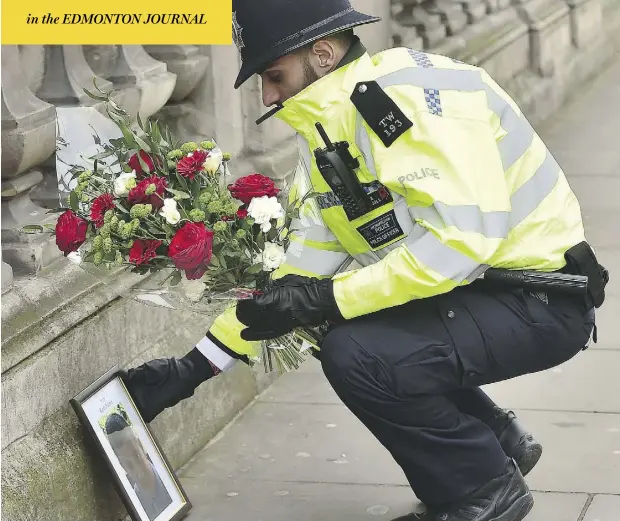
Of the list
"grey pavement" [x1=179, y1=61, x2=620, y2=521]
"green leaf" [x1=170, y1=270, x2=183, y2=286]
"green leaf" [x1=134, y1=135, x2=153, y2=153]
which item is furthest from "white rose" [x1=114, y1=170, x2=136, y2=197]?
"grey pavement" [x1=179, y1=61, x2=620, y2=521]

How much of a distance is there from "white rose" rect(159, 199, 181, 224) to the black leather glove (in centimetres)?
37

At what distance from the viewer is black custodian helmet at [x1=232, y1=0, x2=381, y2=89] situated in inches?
133

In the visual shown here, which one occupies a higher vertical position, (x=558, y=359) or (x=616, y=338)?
(x=558, y=359)

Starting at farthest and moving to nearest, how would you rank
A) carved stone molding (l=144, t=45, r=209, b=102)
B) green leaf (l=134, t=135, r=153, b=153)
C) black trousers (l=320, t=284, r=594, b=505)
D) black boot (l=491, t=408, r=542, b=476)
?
carved stone molding (l=144, t=45, r=209, b=102)
black boot (l=491, t=408, r=542, b=476)
black trousers (l=320, t=284, r=594, b=505)
green leaf (l=134, t=135, r=153, b=153)

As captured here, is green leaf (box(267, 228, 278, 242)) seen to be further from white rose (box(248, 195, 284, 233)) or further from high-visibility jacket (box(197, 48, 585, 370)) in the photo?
high-visibility jacket (box(197, 48, 585, 370))

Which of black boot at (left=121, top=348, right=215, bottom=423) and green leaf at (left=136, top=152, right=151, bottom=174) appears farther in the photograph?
black boot at (left=121, top=348, right=215, bottom=423)

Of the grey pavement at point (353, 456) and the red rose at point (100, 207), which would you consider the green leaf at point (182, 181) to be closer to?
the red rose at point (100, 207)

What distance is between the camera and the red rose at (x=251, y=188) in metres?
3.30

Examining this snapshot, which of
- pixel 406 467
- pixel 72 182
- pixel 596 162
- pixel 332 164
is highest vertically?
pixel 72 182

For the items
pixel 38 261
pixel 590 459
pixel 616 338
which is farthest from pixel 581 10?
pixel 38 261

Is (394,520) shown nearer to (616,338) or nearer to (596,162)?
(616,338)

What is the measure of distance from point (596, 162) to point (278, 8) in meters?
5.99

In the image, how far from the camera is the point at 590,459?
434 cm

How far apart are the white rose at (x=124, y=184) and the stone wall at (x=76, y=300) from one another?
0.53 m
